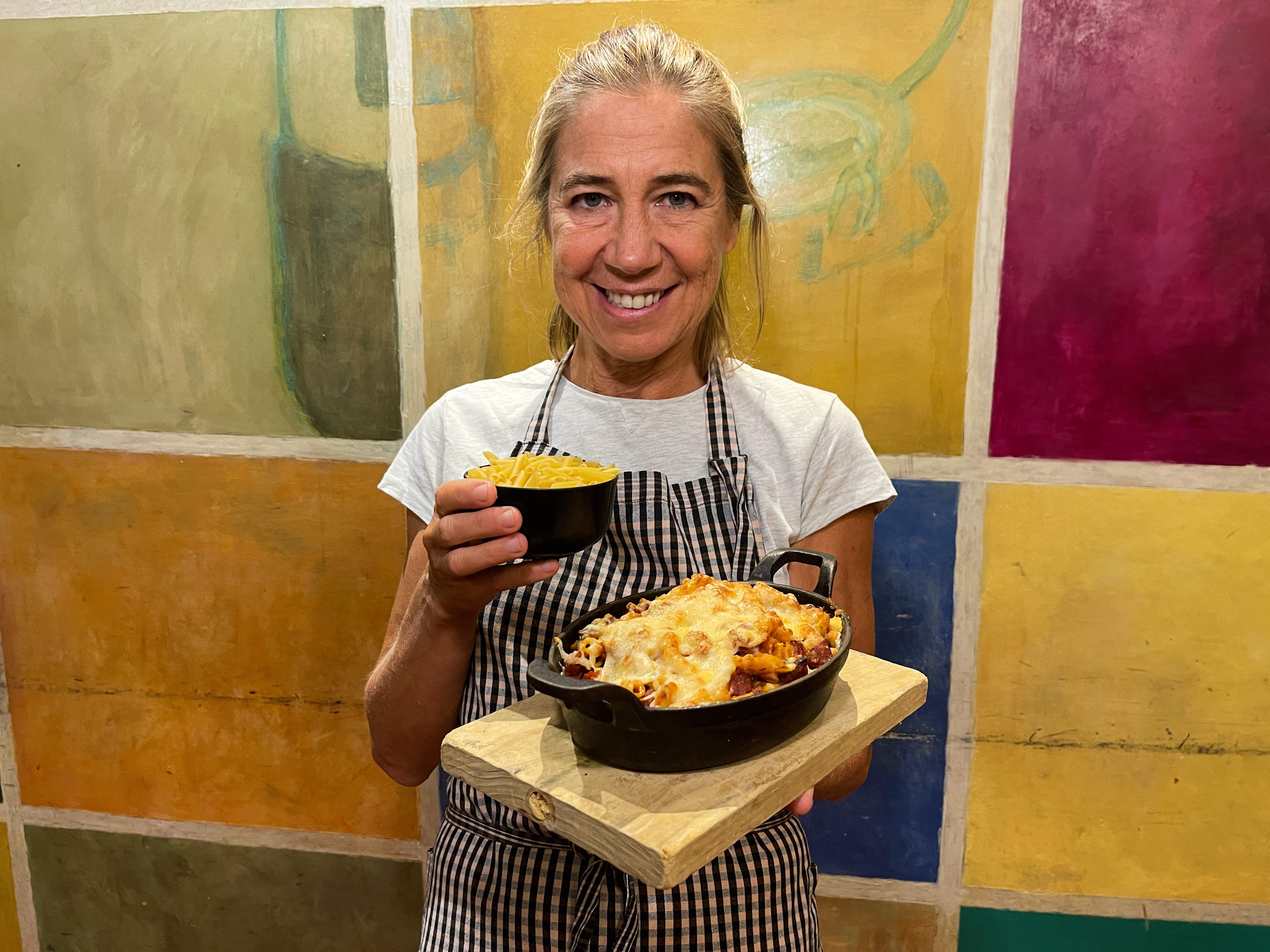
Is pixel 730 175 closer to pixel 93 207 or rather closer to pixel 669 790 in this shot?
pixel 669 790

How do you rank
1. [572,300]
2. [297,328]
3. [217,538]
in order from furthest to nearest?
[217,538] < [297,328] < [572,300]

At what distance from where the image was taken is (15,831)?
2434 mm

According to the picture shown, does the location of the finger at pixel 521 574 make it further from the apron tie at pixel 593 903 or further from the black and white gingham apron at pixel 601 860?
the apron tie at pixel 593 903

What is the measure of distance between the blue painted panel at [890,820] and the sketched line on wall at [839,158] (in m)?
1.10

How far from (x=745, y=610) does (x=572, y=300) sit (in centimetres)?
66

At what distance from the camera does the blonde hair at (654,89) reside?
146cm

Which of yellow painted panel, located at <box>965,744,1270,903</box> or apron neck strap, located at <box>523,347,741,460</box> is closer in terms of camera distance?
apron neck strap, located at <box>523,347,741,460</box>

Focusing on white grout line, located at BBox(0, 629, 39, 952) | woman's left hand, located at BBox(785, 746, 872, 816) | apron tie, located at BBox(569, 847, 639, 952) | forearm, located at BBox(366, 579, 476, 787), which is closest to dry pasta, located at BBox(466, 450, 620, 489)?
forearm, located at BBox(366, 579, 476, 787)

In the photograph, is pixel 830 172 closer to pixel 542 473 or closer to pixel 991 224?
pixel 991 224

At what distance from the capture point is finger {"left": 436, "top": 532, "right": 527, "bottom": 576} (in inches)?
46.1

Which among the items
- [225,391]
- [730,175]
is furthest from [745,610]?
[225,391]

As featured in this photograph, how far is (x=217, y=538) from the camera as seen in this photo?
2.20 meters

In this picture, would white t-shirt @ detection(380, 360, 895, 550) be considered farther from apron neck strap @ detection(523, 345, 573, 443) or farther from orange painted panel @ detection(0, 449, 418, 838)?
orange painted panel @ detection(0, 449, 418, 838)

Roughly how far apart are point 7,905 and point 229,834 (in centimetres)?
70
